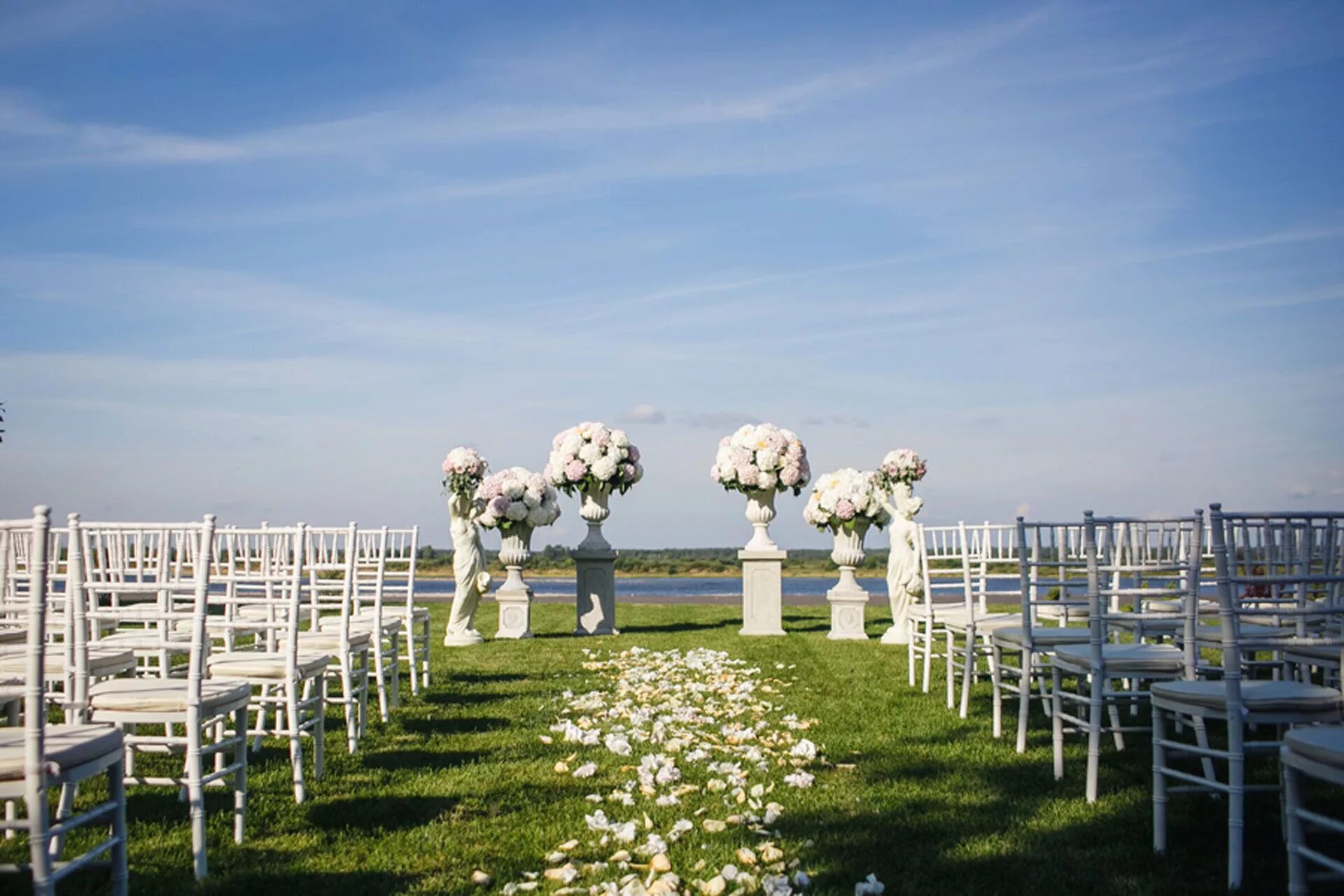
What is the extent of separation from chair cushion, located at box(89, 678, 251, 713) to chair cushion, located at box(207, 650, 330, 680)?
69 cm

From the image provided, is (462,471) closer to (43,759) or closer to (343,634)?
(343,634)

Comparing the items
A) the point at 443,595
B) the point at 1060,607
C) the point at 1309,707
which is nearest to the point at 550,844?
the point at 1309,707

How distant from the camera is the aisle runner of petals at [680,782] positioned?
379 cm

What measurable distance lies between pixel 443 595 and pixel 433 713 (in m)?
19.0

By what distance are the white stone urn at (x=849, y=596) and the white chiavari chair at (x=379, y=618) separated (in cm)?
631

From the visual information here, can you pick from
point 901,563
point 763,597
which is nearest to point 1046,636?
point 901,563

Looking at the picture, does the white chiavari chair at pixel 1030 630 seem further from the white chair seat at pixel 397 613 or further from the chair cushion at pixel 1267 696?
the white chair seat at pixel 397 613

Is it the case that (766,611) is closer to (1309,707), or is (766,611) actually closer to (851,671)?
(851,671)

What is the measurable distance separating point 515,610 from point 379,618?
260 inches

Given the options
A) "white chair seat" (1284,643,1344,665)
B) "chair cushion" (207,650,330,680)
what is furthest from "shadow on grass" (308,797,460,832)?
"white chair seat" (1284,643,1344,665)

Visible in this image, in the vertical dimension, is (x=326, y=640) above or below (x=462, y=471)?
below

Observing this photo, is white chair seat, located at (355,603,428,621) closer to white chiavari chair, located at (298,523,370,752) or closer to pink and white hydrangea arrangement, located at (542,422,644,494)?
white chiavari chair, located at (298,523,370,752)

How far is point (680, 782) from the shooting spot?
17.1 feet

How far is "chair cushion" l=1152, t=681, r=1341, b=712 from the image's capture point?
12.6 feet
